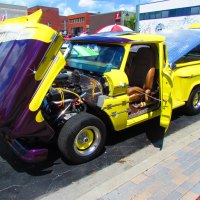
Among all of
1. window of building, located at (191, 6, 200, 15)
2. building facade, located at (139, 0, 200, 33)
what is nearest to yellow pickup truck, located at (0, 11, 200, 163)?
building facade, located at (139, 0, 200, 33)

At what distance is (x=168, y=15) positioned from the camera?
4188 cm

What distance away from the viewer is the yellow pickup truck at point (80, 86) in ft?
10.6

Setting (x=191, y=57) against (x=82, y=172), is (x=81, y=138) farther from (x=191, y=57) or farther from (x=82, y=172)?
(x=191, y=57)

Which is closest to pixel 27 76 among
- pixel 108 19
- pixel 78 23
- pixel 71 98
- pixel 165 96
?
pixel 71 98

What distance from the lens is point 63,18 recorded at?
96500 mm

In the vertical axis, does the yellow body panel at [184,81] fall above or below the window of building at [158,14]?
below

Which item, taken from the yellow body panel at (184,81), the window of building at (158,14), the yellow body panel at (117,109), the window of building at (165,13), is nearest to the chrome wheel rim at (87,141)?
the yellow body panel at (117,109)

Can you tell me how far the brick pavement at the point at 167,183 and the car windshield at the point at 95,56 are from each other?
173 cm

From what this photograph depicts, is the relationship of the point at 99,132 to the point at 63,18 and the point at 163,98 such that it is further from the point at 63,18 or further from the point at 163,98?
the point at 63,18

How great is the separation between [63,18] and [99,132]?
3876 inches

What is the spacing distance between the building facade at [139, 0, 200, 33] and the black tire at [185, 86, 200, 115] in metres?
33.6

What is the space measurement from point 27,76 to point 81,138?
4.33 ft

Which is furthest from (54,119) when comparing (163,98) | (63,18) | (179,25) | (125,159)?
(63,18)

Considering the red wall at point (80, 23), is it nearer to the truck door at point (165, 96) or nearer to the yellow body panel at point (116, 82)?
the truck door at point (165, 96)
